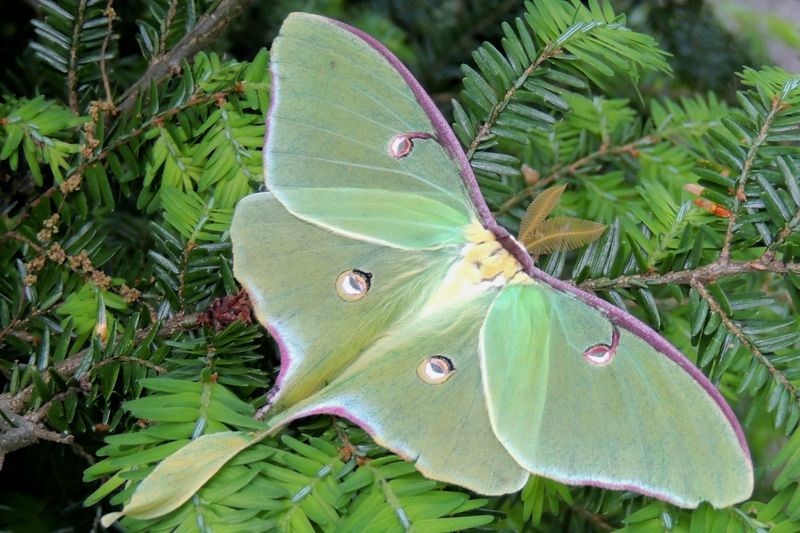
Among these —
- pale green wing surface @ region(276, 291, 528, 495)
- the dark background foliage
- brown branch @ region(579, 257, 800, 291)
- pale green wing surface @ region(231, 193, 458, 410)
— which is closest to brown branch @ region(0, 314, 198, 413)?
the dark background foliage

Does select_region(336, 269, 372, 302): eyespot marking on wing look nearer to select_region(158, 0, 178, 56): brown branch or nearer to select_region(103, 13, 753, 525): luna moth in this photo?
select_region(103, 13, 753, 525): luna moth

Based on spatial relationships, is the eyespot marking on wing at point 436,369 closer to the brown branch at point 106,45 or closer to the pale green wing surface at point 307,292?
the pale green wing surface at point 307,292

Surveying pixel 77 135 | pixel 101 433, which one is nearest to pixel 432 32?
pixel 77 135

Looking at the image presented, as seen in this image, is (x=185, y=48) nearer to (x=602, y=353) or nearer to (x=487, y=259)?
(x=487, y=259)

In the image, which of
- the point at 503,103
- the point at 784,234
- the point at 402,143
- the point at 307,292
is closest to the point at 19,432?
the point at 307,292

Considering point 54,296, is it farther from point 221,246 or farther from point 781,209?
point 781,209

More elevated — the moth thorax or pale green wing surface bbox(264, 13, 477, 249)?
pale green wing surface bbox(264, 13, 477, 249)
